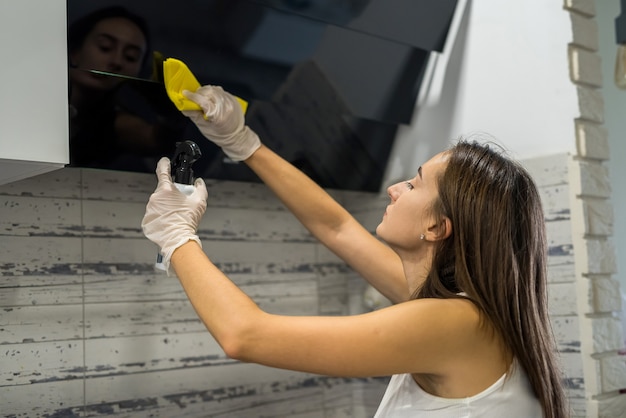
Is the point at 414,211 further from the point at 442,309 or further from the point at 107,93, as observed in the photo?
the point at 107,93

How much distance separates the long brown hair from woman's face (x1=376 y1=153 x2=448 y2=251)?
3 cm

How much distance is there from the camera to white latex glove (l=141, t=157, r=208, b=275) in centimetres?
123

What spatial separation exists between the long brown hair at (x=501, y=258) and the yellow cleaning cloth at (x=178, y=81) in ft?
1.68

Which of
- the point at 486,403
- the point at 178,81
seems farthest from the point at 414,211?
the point at 178,81

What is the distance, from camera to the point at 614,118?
189cm

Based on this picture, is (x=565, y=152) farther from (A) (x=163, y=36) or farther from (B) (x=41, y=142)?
(B) (x=41, y=142)

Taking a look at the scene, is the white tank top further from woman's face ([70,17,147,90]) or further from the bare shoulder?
woman's face ([70,17,147,90])

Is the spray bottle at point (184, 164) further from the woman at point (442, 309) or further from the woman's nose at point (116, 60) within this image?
the woman's nose at point (116, 60)

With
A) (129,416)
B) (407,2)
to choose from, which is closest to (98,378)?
(129,416)

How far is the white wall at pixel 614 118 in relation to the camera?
1.85m

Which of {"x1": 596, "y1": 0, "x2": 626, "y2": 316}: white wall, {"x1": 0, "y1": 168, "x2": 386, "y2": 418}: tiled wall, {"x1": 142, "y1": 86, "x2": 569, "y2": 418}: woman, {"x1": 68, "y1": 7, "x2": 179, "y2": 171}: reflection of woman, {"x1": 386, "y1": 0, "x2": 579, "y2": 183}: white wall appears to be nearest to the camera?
{"x1": 142, "y1": 86, "x2": 569, "y2": 418}: woman

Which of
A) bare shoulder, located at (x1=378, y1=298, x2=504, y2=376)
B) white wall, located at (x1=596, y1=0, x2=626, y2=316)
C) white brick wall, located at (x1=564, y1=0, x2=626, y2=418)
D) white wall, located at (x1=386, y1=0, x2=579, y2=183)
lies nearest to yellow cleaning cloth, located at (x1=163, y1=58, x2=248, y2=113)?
bare shoulder, located at (x1=378, y1=298, x2=504, y2=376)

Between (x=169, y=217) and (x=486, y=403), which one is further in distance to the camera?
(x=169, y=217)

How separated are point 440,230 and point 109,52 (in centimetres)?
70
